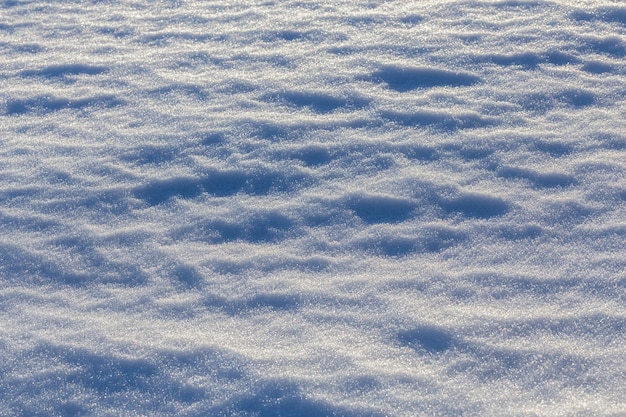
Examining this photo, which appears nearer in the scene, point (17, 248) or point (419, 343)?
point (419, 343)

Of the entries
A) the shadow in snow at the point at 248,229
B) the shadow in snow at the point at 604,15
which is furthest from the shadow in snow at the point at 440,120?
the shadow in snow at the point at 604,15

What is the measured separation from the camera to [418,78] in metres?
3.89

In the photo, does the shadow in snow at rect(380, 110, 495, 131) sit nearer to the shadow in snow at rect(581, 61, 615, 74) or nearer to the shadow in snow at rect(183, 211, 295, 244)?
the shadow in snow at rect(581, 61, 615, 74)

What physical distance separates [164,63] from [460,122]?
2003 millimetres

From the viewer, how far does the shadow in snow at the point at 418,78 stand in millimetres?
3832

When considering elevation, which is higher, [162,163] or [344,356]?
[162,163]

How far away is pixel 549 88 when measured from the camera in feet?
12.1

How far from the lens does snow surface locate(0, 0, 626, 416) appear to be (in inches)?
98.3

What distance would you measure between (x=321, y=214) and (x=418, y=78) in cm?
125

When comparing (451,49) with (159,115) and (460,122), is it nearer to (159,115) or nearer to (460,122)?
(460,122)

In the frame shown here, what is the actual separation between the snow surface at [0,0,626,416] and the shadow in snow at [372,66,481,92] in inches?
0.8

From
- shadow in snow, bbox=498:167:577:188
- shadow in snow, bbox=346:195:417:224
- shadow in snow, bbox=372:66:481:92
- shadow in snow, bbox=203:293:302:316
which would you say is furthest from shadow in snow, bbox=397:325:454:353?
shadow in snow, bbox=372:66:481:92

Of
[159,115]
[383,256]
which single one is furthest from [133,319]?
[159,115]

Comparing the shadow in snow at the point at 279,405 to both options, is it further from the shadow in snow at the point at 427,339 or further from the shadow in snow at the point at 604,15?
the shadow in snow at the point at 604,15
